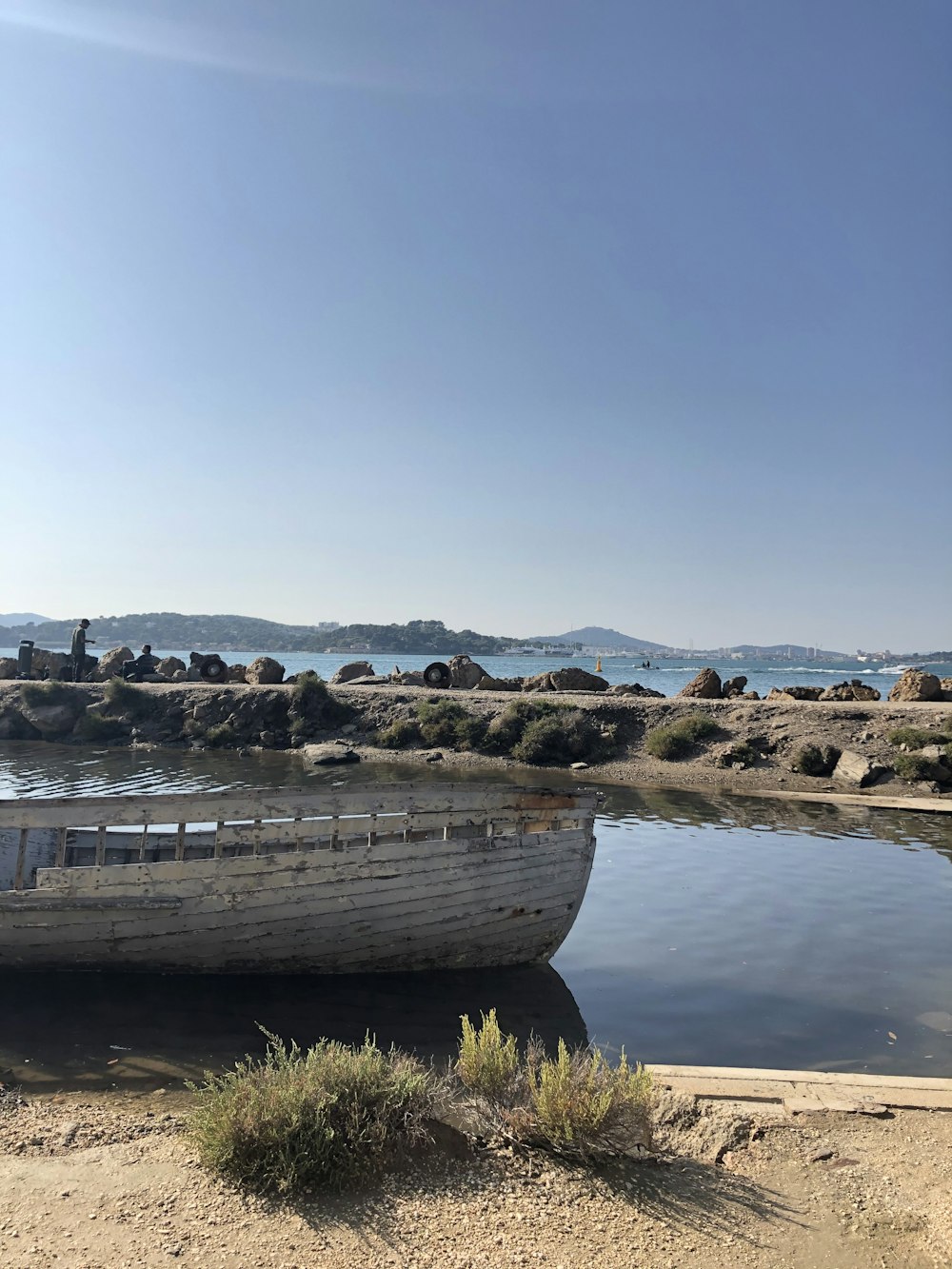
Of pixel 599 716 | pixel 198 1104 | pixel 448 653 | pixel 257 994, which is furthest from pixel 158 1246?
pixel 448 653

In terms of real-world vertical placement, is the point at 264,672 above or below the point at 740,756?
above

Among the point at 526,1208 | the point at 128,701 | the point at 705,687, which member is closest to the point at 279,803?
the point at 526,1208

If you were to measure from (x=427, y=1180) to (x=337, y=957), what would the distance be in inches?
189

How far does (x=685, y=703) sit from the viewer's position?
3434cm

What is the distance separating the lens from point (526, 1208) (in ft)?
17.6

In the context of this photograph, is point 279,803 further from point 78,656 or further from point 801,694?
point 78,656

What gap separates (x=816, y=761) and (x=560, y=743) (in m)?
9.39

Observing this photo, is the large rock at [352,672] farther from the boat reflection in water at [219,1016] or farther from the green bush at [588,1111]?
the green bush at [588,1111]

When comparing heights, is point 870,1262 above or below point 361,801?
below

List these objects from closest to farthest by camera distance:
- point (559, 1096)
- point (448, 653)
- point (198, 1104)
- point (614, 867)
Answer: point (559, 1096)
point (198, 1104)
point (614, 867)
point (448, 653)

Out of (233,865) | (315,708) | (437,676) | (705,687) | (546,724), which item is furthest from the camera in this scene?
(437,676)

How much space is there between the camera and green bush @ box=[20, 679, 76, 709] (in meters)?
40.8

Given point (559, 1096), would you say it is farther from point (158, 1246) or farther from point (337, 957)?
point (337, 957)

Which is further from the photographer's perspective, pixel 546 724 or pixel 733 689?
pixel 733 689
